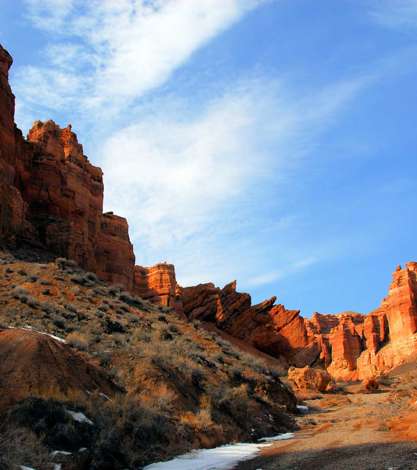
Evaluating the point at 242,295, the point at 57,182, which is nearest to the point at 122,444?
the point at 57,182

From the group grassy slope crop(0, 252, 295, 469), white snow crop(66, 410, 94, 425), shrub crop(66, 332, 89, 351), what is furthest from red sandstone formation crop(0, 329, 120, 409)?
shrub crop(66, 332, 89, 351)

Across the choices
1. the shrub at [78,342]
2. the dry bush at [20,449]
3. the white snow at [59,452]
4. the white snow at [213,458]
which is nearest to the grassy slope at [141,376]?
the shrub at [78,342]

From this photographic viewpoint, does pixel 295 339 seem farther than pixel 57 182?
Yes

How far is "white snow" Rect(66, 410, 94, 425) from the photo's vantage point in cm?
1153

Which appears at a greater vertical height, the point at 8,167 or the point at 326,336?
Answer: the point at 8,167

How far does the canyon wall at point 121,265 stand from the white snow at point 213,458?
2801cm

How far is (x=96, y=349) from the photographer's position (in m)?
19.2

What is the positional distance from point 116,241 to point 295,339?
34.8 metres

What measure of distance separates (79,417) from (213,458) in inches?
142

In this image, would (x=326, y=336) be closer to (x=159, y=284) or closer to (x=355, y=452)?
(x=159, y=284)

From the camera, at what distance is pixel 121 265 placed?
5359cm

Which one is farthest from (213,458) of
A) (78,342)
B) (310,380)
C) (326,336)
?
(326,336)

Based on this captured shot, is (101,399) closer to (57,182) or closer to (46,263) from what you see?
(46,263)

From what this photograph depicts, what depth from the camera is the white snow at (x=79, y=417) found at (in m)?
11.5
